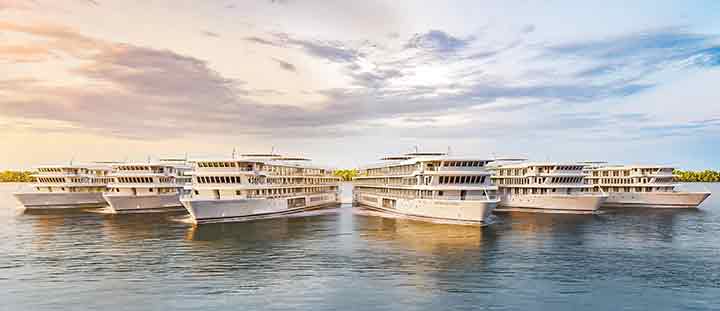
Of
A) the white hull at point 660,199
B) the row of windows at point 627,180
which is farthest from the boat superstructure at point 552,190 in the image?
the row of windows at point 627,180

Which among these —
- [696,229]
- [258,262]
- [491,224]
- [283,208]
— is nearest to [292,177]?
[283,208]

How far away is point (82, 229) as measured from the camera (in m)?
55.6

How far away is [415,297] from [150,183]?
2742 inches

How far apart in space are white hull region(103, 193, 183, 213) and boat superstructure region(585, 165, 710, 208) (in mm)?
79907

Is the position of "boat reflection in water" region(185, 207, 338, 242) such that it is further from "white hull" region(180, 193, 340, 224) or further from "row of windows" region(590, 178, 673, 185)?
"row of windows" region(590, 178, 673, 185)

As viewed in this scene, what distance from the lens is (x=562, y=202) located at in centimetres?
7512

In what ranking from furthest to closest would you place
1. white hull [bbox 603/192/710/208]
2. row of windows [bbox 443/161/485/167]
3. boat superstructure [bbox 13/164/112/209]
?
boat superstructure [bbox 13/164/112/209], white hull [bbox 603/192/710/208], row of windows [bbox 443/161/485/167]

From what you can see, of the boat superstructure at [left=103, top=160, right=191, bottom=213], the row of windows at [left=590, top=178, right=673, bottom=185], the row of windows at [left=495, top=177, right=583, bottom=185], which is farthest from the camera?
the row of windows at [left=590, top=178, right=673, bottom=185]

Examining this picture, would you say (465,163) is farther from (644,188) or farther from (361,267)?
(644,188)

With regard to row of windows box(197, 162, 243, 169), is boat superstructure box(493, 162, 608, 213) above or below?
below

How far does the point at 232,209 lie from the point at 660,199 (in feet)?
264

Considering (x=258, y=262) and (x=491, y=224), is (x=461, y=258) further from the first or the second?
(x=491, y=224)

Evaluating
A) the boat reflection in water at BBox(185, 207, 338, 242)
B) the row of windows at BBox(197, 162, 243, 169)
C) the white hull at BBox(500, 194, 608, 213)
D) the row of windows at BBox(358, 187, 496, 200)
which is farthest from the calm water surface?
the white hull at BBox(500, 194, 608, 213)

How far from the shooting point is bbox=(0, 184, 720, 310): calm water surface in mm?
25859
